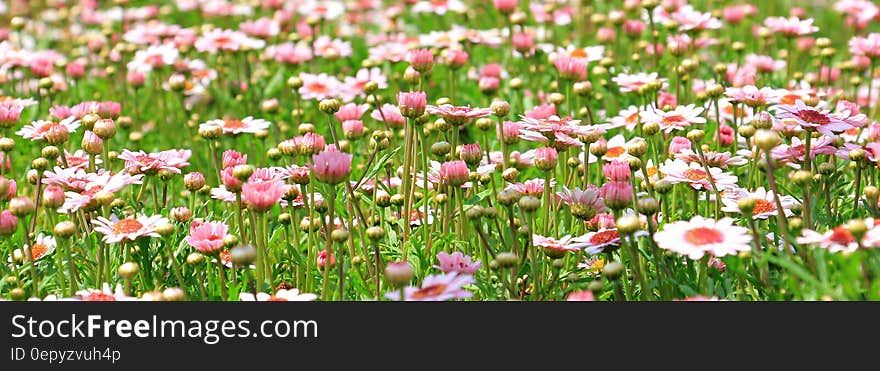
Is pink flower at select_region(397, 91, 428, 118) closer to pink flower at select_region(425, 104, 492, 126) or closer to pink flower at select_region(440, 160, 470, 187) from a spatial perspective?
pink flower at select_region(425, 104, 492, 126)

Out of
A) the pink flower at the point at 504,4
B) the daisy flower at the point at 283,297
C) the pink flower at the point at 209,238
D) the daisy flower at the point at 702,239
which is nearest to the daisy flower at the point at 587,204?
the daisy flower at the point at 702,239

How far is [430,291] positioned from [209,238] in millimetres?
508

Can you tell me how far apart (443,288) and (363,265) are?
70 cm

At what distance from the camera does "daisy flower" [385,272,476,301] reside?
197cm

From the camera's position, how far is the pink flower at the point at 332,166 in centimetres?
211

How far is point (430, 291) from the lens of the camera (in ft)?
6.59

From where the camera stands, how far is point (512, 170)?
8.57 ft

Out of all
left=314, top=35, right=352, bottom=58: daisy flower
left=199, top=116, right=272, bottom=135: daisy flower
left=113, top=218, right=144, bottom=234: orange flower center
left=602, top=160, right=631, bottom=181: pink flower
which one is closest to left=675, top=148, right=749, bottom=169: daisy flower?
left=602, top=160, right=631, bottom=181: pink flower

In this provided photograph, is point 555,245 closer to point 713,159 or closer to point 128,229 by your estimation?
point 713,159

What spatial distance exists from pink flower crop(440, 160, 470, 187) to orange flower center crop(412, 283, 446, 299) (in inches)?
15.5

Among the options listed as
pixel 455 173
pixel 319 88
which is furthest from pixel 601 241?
pixel 319 88

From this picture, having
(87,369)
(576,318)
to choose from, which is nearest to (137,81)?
(87,369)

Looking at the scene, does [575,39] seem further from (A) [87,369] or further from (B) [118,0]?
(A) [87,369]

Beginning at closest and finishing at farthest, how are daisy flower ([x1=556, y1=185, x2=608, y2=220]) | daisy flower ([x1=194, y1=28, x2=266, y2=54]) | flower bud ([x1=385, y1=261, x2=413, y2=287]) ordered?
flower bud ([x1=385, y1=261, x2=413, y2=287])
daisy flower ([x1=556, y1=185, x2=608, y2=220])
daisy flower ([x1=194, y1=28, x2=266, y2=54])
